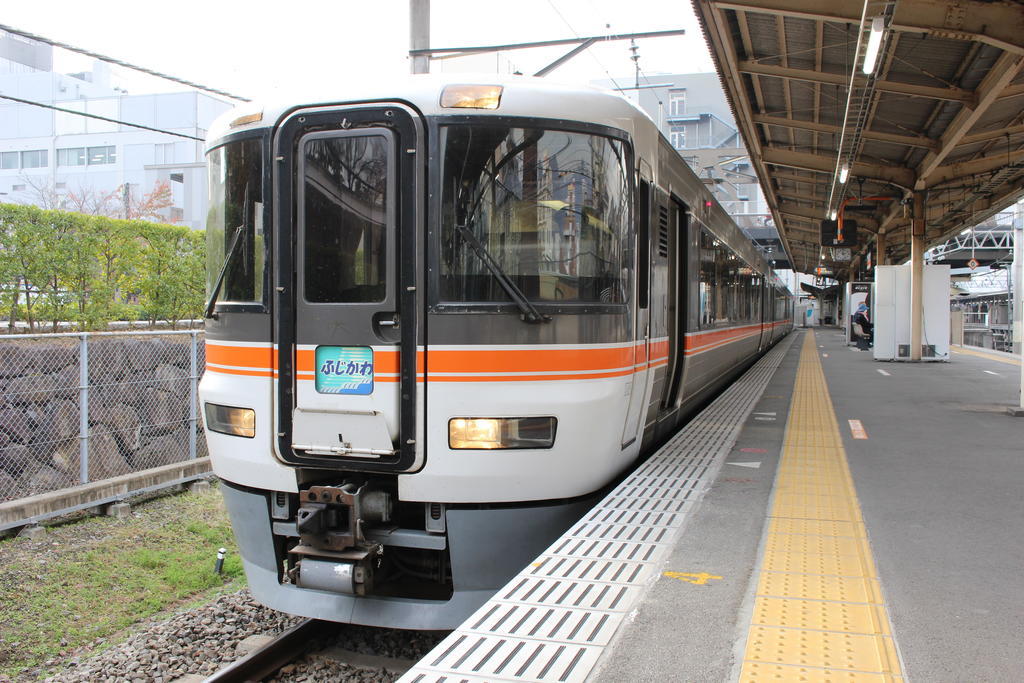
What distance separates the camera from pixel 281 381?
4.36 metres

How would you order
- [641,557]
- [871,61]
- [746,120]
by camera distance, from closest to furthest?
[641,557], [871,61], [746,120]

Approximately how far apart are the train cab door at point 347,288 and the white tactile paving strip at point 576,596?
1.01 meters

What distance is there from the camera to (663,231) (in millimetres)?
6082

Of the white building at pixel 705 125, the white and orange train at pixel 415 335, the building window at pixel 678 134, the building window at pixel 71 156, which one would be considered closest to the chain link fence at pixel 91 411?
the white and orange train at pixel 415 335

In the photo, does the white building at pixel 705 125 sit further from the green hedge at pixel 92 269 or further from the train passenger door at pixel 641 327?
the train passenger door at pixel 641 327

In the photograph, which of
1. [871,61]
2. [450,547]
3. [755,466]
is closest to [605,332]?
[450,547]

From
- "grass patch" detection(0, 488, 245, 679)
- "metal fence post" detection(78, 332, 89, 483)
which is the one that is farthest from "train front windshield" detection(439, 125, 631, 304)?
"metal fence post" detection(78, 332, 89, 483)

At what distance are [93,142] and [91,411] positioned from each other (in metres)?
30.5

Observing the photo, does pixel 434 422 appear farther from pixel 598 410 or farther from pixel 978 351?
pixel 978 351

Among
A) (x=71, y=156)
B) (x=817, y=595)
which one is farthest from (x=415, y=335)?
(x=71, y=156)

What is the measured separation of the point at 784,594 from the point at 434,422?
1830mm

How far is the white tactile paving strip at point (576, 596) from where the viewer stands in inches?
109

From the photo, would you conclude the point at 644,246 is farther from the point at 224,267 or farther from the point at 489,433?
the point at 224,267

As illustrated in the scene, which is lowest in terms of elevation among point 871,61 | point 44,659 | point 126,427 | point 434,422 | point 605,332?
point 44,659
